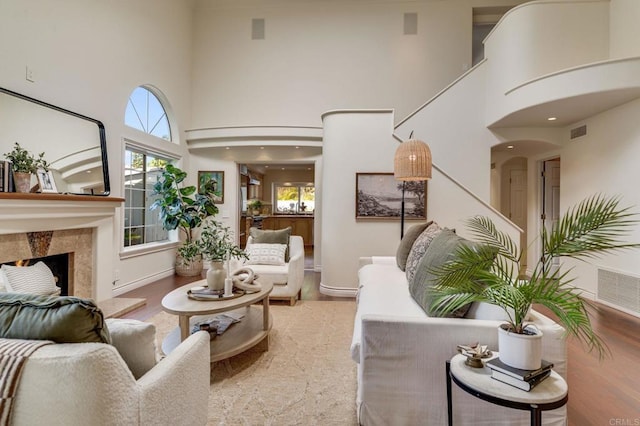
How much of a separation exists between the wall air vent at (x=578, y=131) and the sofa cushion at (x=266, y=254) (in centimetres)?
453

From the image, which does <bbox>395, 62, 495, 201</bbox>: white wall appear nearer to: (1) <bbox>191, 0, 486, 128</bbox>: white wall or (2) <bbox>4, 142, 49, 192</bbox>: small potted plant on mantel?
(1) <bbox>191, 0, 486, 128</bbox>: white wall

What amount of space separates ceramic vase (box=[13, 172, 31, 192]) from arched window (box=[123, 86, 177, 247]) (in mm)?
1656

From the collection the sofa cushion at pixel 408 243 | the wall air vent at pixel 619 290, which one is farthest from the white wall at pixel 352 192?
the wall air vent at pixel 619 290

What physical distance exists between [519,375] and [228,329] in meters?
2.15

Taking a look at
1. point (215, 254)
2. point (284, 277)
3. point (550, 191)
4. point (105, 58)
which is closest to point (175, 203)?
point (105, 58)

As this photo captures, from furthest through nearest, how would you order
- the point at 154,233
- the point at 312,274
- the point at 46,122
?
the point at 312,274, the point at 154,233, the point at 46,122

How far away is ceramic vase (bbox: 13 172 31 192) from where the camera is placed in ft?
8.90

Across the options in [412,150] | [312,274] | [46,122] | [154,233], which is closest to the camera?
[46,122]

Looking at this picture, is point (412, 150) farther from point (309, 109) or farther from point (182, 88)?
point (182, 88)

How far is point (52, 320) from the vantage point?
0.88m

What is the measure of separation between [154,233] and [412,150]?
4396 millimetres

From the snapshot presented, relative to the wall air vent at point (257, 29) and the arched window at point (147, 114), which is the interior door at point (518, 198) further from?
the arched window at point (147, 114)

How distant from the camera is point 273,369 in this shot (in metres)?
2.28

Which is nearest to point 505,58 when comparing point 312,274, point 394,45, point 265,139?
point 394,45
